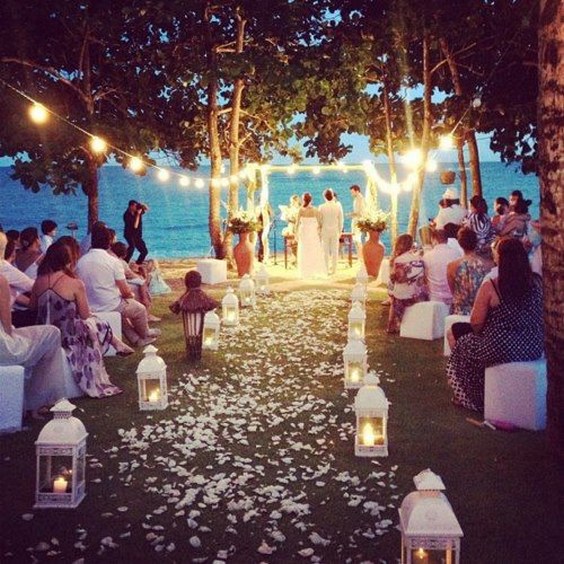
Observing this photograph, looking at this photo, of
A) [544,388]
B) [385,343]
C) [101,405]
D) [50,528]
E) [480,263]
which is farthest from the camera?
[385,343]

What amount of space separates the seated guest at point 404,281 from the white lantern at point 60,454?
621 cm

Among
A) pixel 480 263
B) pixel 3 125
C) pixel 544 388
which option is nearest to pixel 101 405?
pixel 544 388

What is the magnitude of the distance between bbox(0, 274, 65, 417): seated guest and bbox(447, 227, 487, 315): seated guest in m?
4.81

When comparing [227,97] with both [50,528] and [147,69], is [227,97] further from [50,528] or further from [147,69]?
[50,528]

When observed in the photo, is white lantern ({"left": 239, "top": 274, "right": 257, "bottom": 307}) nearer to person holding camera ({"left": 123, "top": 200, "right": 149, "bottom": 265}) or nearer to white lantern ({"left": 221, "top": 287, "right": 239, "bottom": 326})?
white lantern ({"left": 221, "top": 287, "right": 239, "bottom": 326})

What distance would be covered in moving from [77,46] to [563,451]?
16.9 metres

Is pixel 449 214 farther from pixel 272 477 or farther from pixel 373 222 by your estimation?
pixel 272 477

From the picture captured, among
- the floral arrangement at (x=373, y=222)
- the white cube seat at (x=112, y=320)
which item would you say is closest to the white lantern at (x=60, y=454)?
the white cube seat at (x=112, y=320)

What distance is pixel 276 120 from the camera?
21.1 m

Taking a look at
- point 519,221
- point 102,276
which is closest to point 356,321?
point 102,276

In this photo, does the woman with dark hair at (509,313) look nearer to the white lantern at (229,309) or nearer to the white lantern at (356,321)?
the white lantern at (356,321)

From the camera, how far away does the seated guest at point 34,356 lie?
6.45 m

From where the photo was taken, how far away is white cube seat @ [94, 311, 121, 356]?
30.8 ft

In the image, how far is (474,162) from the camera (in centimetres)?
1911
